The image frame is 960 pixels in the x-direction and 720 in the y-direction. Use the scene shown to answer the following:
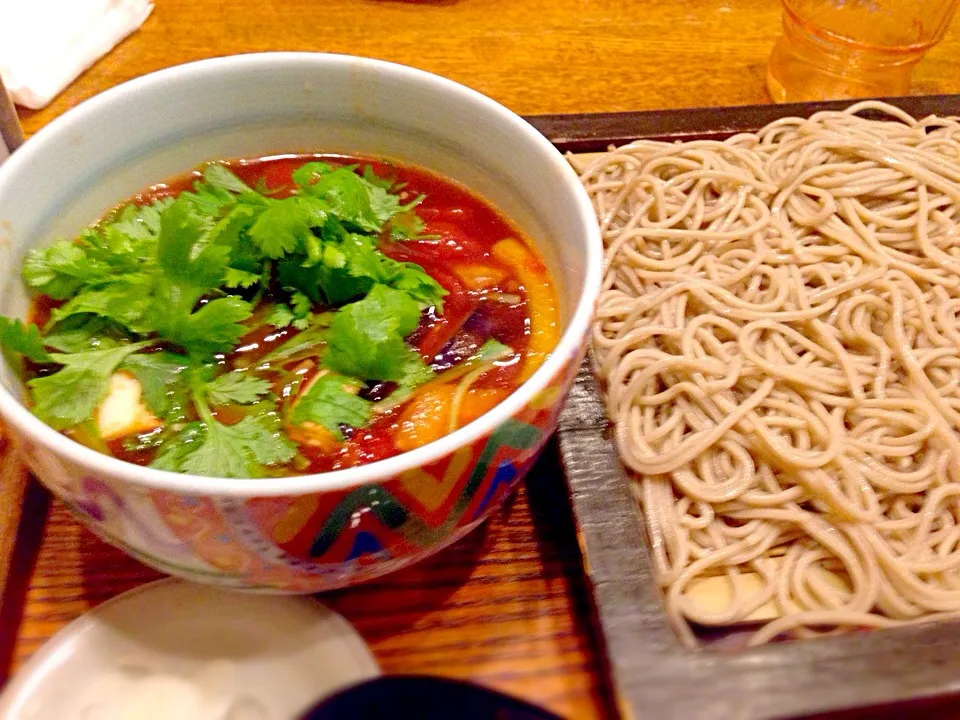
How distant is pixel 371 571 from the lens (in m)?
0.70

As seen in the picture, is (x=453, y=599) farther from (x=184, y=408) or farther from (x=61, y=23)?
(x=61, y=23)

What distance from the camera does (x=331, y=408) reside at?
2.36 ft

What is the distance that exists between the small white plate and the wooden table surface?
51 mm

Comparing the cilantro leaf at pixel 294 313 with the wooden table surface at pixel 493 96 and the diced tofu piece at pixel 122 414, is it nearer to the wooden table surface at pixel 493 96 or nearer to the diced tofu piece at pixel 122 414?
the diced tofu piece at pixel 122 414

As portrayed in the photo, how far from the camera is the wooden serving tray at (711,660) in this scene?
68 cm

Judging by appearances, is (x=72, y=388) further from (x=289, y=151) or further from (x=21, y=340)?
(x=289, y=151)

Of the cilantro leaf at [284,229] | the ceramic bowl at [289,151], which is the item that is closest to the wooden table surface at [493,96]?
the ceramic bowl at [289,151]

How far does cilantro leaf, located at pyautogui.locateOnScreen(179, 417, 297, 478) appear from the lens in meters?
0.66

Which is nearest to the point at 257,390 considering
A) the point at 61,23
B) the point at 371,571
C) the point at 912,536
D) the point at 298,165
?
the point at 371,571

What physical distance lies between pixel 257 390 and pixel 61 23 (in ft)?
4.13

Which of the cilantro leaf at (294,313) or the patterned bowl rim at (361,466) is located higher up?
the patterned bowl rim at (361,466)

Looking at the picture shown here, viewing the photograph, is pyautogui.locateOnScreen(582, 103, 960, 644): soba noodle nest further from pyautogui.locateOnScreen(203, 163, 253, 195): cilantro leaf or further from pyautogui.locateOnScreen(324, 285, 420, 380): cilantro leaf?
pyautogui.locateOnScreen(203, 163, 253, 195): cilantro leaf

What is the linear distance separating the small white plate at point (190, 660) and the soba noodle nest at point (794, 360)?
37cm

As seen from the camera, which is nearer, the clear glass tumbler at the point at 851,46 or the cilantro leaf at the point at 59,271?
the cilantro leaf at the point at 59,271
